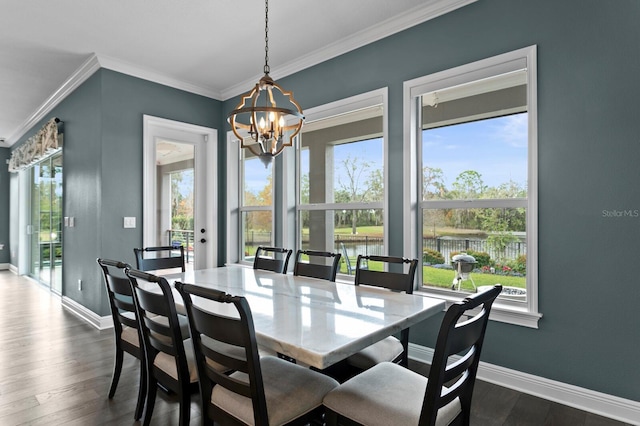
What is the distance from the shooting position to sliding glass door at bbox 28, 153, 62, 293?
17.2 feet

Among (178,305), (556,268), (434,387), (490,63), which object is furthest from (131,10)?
(556,268)

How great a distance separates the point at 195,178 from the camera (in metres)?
4.74

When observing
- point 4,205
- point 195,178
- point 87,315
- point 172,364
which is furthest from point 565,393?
point 4,205

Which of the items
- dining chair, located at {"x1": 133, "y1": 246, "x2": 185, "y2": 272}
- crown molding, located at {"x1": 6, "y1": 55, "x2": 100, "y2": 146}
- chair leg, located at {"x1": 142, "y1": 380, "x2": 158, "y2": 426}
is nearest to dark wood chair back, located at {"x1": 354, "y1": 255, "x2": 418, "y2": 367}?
chair leg, located at {"x1": 142, "y1": 380, "x2": 158, "y2": 426}

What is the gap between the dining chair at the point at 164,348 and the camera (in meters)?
1.66

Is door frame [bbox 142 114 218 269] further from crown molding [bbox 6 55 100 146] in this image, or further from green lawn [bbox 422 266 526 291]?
green lawn [bbox 422 266 526 291]

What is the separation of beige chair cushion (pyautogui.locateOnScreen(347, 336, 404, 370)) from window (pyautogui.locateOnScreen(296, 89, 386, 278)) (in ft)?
3.89

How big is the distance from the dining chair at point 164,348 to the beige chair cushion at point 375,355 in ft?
2.68

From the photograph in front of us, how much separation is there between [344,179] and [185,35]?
1.97m

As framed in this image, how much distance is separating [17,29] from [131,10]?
1144mm

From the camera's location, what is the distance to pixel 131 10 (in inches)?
114

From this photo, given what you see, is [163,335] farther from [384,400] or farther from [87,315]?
[87,315]

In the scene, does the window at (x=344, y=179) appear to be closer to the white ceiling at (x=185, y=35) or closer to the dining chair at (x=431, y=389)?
the white ceiling at (x=185, y=35)

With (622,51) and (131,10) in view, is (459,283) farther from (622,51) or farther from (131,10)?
(131,10)
